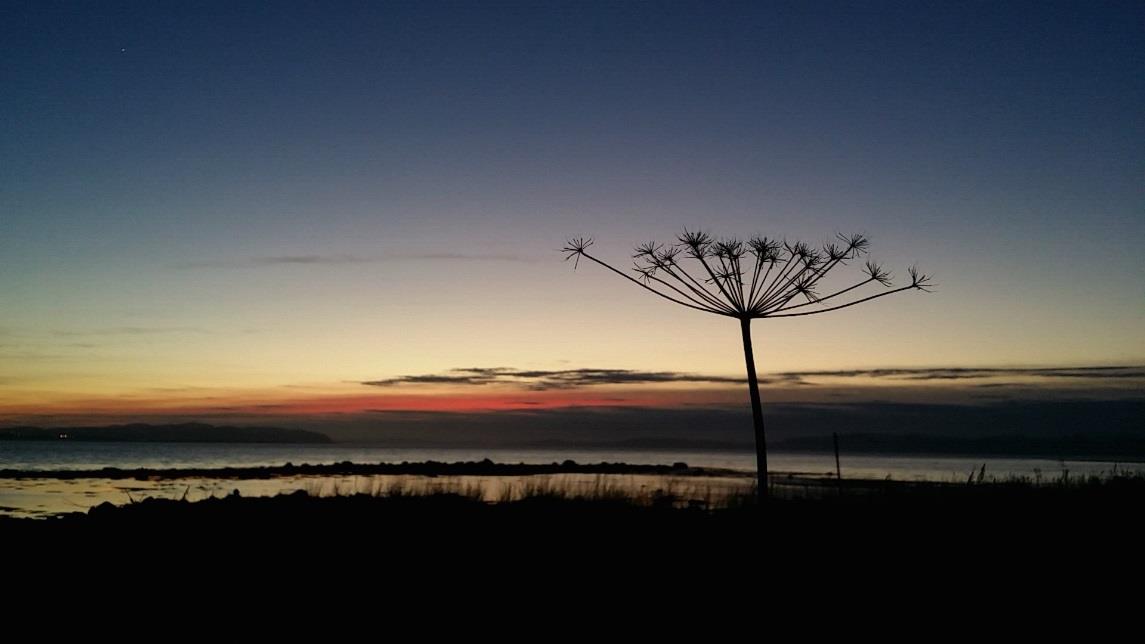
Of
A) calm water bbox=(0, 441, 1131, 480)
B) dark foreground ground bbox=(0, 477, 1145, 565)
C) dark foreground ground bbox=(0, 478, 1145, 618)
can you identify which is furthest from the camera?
calm water bbox=(0, 441, 1131, 480)

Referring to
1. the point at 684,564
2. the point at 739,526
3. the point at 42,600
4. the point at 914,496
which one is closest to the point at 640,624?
the point at 684,564

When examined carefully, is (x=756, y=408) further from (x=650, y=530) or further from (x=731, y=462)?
(x=731, y=462)

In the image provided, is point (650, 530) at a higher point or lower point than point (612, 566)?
higher

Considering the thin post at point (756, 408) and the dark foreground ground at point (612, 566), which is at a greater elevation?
the thin post at point (756, 408)

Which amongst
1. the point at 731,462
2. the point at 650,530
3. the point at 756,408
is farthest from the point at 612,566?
the point at 731,462

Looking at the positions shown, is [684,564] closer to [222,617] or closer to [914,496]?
[222,617]

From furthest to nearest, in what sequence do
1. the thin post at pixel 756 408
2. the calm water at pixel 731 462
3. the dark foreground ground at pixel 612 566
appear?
the calm water at pixel 731 462 → the thin post at pixel 756 408 → the dark foreground ground at pixel 612 566

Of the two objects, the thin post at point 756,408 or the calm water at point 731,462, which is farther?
the calm water at point 731,462

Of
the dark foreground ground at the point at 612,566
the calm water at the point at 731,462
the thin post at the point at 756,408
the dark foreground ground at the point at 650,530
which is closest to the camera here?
the dark foreground ground at the point at 612,566

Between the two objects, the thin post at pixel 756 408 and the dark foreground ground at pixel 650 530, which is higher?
the thin post at pixel 756 408

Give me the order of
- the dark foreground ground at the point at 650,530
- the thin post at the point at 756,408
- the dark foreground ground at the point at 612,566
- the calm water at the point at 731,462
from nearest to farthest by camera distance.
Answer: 1. the dark foreground ground at the point at 612,566
2. the dark foreground ground at the point at 650,530
3. the thin post at the point at 756,408
4. the calm water at the point at 731,462

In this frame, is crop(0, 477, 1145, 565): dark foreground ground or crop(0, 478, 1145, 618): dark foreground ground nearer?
crop(0, 478, 1145, 618): dark foreground ground

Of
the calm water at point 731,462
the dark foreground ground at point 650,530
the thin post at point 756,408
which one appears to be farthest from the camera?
the calm water at point 731,462

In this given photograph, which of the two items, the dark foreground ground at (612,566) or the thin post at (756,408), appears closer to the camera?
the dark foreground ground at (612,566)
